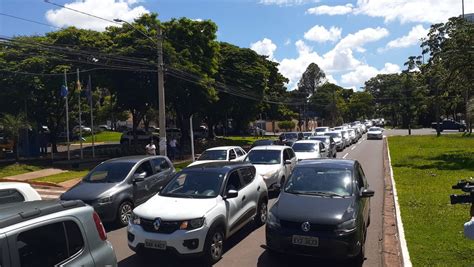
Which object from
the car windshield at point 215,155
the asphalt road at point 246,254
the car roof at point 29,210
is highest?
the car roof at point 29,210

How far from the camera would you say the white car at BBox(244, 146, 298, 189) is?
564 inches

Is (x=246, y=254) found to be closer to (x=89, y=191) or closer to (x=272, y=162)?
(x=89, y=191)

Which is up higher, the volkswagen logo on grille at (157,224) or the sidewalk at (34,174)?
the volkswagen logo on grille at (157,224)

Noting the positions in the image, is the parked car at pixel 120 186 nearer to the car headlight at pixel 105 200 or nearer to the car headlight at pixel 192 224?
the car headlight at pixel 105 200

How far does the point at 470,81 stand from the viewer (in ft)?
82.9

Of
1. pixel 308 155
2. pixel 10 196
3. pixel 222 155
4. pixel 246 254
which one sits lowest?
pixel 246 254

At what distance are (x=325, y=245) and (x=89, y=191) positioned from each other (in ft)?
20.7

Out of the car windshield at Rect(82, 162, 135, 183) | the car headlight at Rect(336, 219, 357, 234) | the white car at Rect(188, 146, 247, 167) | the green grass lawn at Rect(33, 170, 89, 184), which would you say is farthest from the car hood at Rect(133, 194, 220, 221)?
the green grass lawn at Rect(33, 170, 89, 184)

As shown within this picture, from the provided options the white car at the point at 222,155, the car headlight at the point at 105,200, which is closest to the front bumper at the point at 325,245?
the car headlight at the point at 105,200

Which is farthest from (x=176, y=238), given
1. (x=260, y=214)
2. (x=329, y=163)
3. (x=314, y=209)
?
(x=329, y=163)

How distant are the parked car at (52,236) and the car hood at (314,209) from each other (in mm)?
3359

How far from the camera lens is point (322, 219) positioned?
284 inches

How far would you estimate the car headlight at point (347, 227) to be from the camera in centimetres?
710

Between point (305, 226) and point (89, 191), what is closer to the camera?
point (305, 226)
